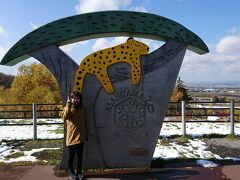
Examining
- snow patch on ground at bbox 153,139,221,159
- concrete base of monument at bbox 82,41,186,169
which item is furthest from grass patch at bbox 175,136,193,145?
concrete base of monument at bbox 82,41,186,169

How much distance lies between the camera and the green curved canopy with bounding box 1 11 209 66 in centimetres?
666

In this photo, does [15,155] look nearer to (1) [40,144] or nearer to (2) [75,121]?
(1) [40,144]

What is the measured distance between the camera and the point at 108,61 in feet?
22.1

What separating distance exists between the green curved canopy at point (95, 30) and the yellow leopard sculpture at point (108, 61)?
1.10 feet

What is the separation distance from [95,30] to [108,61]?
676 millimetres

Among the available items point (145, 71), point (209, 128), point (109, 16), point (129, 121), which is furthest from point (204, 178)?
point (209, 128)

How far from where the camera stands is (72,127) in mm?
5984

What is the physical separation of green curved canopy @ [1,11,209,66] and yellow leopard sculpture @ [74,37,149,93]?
1.10 ft

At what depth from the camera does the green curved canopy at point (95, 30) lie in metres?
6.66

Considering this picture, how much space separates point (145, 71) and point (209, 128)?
699 cm

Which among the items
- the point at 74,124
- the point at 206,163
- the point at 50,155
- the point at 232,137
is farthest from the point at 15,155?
the point at 232,137

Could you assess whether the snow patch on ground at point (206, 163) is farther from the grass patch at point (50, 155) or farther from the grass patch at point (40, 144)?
the grass patch at point (40, 144)

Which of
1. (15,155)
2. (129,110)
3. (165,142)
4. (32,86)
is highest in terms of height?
(32,86)

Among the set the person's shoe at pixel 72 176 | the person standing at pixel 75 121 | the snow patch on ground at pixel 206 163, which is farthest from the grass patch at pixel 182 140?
the person standing at pixel 75 121
